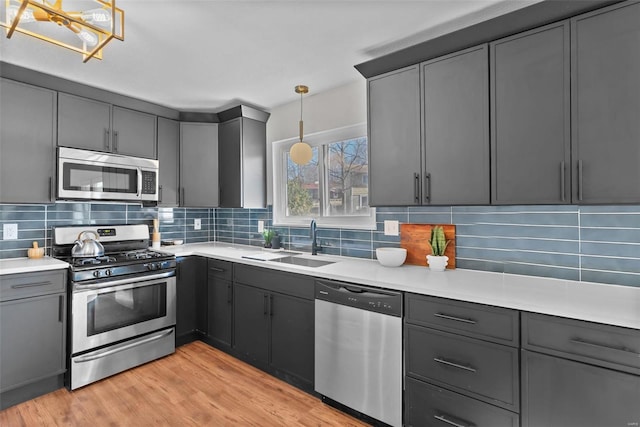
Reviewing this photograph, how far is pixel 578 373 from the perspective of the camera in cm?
137

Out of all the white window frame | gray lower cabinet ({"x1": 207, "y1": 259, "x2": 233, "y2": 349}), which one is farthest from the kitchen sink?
gray lower cabinet ({"x1": 207, "y1": 259, "x2": 233, "y2": 349})

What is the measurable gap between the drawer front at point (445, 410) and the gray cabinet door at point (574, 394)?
119mm

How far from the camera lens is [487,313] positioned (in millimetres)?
1582

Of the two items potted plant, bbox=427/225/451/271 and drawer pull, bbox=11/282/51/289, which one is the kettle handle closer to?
drawer pull, bbox=11/282/51/289

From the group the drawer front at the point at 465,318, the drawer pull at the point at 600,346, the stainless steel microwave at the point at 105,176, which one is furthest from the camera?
the stainless steel microwave at the point at 105,176

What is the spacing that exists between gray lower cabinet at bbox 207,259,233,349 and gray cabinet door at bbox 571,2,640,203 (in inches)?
99.8

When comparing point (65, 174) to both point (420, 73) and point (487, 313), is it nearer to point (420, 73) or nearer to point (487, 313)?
point (420, 73)

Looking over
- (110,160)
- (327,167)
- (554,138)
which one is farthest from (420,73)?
(110,160)

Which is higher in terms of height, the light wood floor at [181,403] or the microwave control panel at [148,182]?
the microwave control panel at [148,182]

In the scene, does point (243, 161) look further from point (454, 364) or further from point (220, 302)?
point (454, 364)

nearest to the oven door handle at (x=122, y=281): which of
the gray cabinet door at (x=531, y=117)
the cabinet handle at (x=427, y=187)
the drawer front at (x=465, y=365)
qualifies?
the drawer front at (x=465, y=365)

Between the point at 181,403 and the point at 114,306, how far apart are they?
3.12 feet

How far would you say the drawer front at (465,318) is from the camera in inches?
60.2

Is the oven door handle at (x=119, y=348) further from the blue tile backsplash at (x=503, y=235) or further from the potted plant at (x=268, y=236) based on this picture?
the potted plant at (x=268, y=236)
